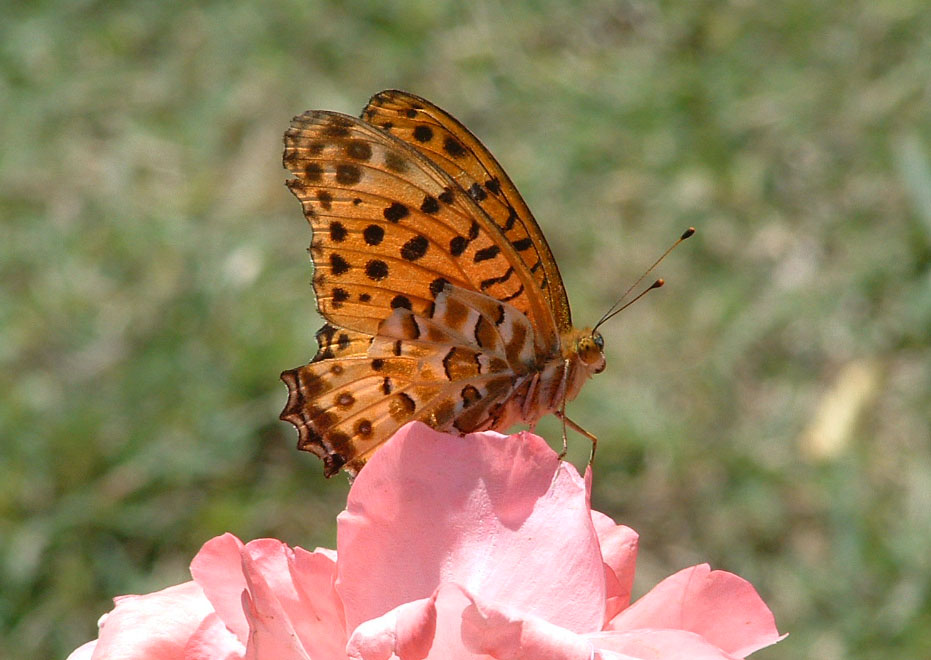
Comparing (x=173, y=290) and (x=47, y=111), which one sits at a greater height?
(x=47, y=111)

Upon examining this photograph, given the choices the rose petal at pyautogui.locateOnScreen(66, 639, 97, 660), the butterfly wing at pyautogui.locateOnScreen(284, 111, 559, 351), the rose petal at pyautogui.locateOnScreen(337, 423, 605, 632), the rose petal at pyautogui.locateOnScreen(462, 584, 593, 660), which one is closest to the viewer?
the rose petal at pyautogui.locateOnScreen(462, 584, 593, 660)

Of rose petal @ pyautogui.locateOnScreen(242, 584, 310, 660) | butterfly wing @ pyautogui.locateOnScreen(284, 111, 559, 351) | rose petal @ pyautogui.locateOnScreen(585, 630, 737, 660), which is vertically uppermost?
butterfly wing @ pyautogui.locateOnScreen(284, 111, 559, 351)

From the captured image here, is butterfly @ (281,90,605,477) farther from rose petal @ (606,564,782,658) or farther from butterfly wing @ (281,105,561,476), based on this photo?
rose petal @ (606,564,782,658)

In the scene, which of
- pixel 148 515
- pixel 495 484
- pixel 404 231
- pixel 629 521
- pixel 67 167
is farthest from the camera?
pixel 67 167

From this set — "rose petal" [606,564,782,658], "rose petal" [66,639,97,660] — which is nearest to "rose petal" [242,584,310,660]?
"rose petal" [66,639,97,660]

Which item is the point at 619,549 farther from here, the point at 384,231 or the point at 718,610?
the point at 384,231

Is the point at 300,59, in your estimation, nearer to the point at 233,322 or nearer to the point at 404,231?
the point at 233,322

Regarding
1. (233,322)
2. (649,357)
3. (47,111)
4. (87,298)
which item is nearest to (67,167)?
(47,111)
